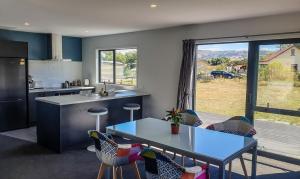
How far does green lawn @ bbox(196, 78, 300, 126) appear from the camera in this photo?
4.22m

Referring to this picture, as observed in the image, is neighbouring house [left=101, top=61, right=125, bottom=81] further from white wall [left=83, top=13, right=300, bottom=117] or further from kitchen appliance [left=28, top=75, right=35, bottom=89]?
kitchen appliance [left=28, top=75, right=35, bottom=89]

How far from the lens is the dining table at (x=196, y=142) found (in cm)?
229

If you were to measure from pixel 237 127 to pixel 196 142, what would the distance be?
3.34 ft

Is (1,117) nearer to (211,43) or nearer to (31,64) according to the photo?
(31,64)

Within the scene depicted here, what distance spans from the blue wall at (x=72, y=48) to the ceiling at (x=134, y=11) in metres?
2.24

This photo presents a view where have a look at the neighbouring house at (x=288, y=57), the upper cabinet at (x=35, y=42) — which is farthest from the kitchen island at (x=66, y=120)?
the neighbouring house at (x=288, y=57)

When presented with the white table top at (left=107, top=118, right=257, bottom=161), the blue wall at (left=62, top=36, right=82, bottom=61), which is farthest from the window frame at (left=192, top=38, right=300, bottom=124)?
the blue wall at (left=62, top=36, right=82, bottom=61)

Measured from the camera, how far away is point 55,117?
4461 mm

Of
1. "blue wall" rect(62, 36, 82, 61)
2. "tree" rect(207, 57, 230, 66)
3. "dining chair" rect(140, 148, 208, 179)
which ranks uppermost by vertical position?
"blue wall" rect(62, 36, 82, 61)

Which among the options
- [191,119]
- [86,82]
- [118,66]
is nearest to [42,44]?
[86,82]

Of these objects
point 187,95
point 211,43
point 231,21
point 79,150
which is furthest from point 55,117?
point 231,21

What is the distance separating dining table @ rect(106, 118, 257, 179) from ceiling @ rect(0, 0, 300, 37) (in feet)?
5.57

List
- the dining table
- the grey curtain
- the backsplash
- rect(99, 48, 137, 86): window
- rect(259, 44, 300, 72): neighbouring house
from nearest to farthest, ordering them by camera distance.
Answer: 1. the dining table
2. rect(259, 44, 300, 72): neighbouring house
3. the grey curtain
4. rect(99, 48, 137, 86): window
5. the backsplash

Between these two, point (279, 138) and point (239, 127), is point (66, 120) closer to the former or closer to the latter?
point (239, 127)
